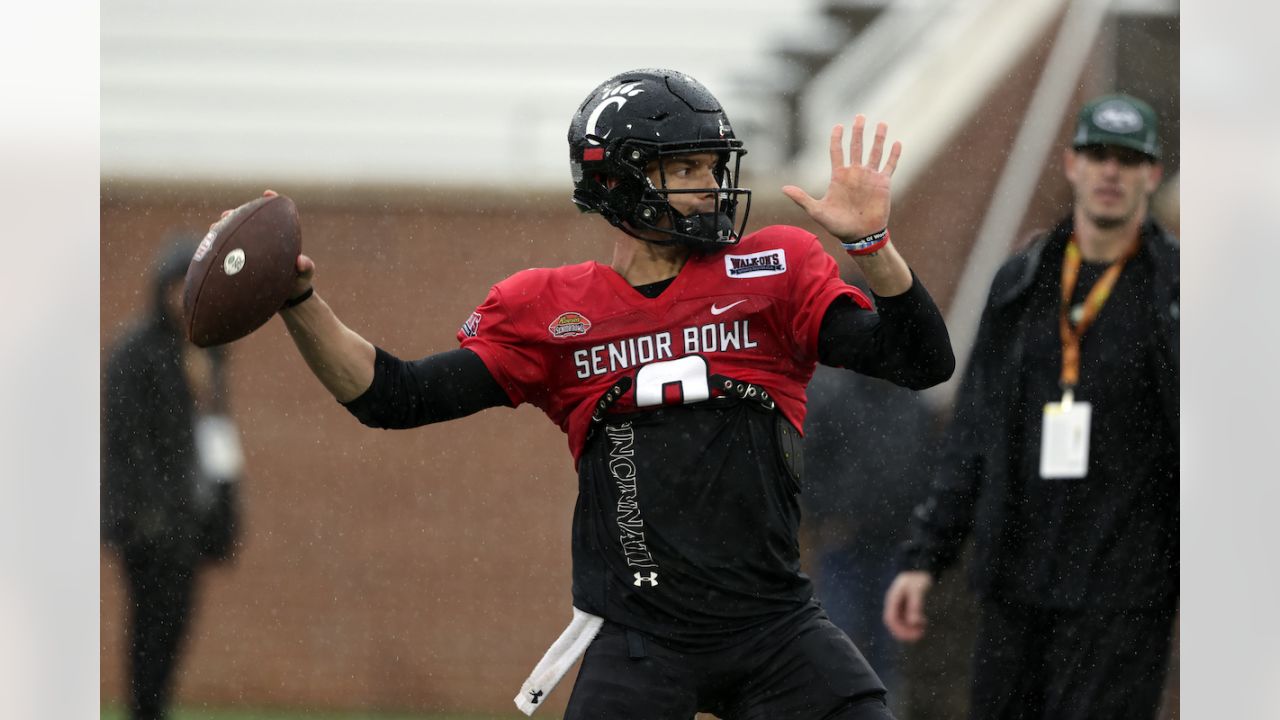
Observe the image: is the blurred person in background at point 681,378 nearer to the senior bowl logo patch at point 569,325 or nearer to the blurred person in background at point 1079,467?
the senior bowl logo patch at point 569,325

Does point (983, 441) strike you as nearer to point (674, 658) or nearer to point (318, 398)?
point (674, 658)

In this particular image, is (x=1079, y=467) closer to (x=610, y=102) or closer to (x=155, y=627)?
(x=610, y=102)

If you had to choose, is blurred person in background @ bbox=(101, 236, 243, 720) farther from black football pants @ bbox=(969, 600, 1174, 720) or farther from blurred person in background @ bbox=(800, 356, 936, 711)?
black football pants @ bbox=(969, 600, 1174, 720)

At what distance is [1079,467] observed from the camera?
426 centimetres

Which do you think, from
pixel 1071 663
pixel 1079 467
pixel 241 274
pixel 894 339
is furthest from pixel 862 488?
pixel 241 274

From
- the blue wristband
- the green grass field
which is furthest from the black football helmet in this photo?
the green grass field

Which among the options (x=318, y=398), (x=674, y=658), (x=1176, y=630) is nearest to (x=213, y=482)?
(x=318, y=398)

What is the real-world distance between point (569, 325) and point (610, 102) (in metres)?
0.48

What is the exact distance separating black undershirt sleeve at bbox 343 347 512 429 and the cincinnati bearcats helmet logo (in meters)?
0.52

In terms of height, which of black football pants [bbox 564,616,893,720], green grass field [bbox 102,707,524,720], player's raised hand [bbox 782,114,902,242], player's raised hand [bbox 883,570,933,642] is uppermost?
player's raised hand [bbox 782,114,902,242]

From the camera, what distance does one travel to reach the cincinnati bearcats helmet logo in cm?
286

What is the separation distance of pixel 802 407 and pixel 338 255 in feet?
10.8

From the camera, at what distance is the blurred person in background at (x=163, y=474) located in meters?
4.99

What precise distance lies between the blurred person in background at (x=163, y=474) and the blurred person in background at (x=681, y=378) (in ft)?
8.51
